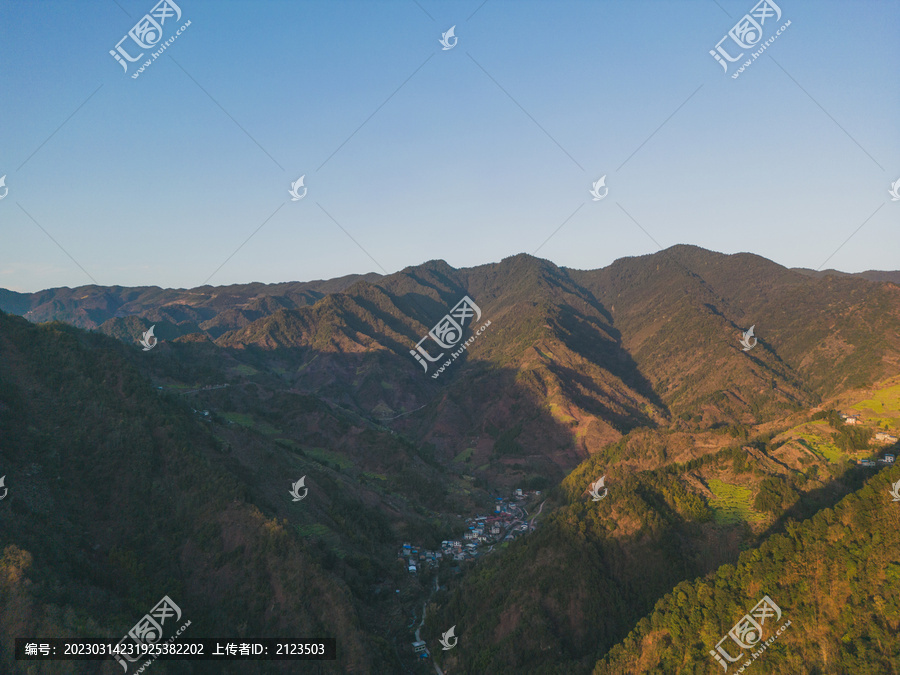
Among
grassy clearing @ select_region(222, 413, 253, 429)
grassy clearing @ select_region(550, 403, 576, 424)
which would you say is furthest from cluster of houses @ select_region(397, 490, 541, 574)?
grassy clearing @ select_region(222, 413, 253, 429)

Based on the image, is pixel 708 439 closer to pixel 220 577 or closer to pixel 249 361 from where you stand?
pixel 220 577

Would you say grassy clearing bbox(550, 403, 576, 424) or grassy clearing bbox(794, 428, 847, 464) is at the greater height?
grassy clearing bbox(550, 403, 576, 424)

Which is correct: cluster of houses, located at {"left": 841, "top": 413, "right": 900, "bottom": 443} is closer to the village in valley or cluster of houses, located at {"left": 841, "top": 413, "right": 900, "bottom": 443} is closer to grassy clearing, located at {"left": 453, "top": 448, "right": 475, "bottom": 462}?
the village in valley

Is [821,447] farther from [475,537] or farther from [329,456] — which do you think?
[329,456]

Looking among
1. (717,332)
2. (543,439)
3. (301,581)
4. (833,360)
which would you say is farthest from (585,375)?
(301,581)

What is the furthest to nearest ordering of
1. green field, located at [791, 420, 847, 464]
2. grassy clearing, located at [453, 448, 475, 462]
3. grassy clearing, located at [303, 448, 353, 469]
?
grassy clearing, located at [453, 448, 475, 462]
grassy clearing, located at [303, 448, 353, 469]
green field, located at [791, 420, 847, 464]

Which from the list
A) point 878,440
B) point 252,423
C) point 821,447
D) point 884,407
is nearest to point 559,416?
point 252,423

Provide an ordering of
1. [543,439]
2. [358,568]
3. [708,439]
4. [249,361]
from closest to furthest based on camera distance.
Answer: [358,568], [708,439], [543,439], [249,361]
